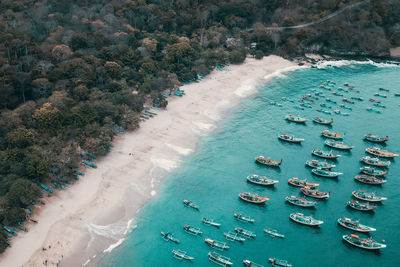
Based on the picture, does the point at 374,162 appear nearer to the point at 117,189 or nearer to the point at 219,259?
the point at 219,259

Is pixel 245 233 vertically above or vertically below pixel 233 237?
above

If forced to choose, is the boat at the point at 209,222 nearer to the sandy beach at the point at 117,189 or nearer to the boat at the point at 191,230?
the boat at the point at 191,230

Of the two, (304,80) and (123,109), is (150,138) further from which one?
(304,80)

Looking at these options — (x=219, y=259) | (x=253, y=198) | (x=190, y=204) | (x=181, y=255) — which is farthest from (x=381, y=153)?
(x=181, y=255)

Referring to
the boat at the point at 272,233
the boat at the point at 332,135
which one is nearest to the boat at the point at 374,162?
the boat at the point at 332,135

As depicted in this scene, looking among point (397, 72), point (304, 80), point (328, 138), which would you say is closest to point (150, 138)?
point (328, 138)
